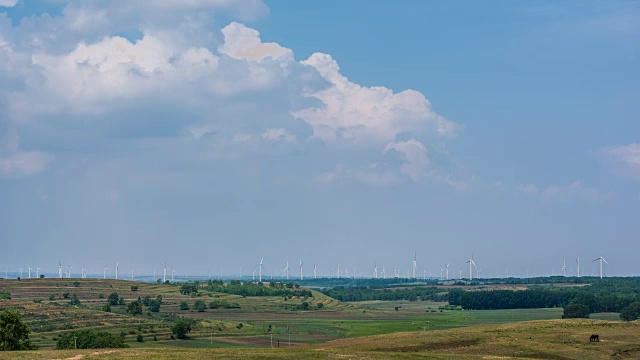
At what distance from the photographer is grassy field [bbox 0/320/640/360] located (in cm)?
8889

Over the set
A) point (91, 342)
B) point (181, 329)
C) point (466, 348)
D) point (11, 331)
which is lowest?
point (181, 329)

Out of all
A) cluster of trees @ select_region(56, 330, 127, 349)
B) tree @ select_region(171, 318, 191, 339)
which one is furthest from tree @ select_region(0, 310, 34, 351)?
tree @ select_region(171, 318, 191, 339)

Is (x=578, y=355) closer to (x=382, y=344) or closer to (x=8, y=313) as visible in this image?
(x=382, y=344)

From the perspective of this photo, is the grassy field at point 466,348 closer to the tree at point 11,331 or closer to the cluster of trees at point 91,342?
the tree at point 11,331

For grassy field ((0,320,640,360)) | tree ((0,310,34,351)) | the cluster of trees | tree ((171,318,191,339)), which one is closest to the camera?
grassy field ((0,320,640,360))

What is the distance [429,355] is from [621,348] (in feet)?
113

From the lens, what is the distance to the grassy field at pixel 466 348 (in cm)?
8889

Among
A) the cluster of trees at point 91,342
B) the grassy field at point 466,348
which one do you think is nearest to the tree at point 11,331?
the cluster of trees at point 91,342

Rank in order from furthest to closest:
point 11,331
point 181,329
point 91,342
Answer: point 181,329, point 91,342, point 11,331

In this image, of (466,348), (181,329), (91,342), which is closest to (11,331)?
(91,342)

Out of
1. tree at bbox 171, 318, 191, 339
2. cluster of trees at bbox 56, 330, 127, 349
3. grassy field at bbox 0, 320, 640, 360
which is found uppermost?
grassy field at bbox 0, 320, 640, 360

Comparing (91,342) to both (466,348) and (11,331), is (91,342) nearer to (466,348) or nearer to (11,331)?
(11,331)

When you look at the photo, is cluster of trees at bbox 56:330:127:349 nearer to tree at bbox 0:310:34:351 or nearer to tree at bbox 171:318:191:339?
tree at bbox 0:310:34:351

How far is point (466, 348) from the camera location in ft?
372
